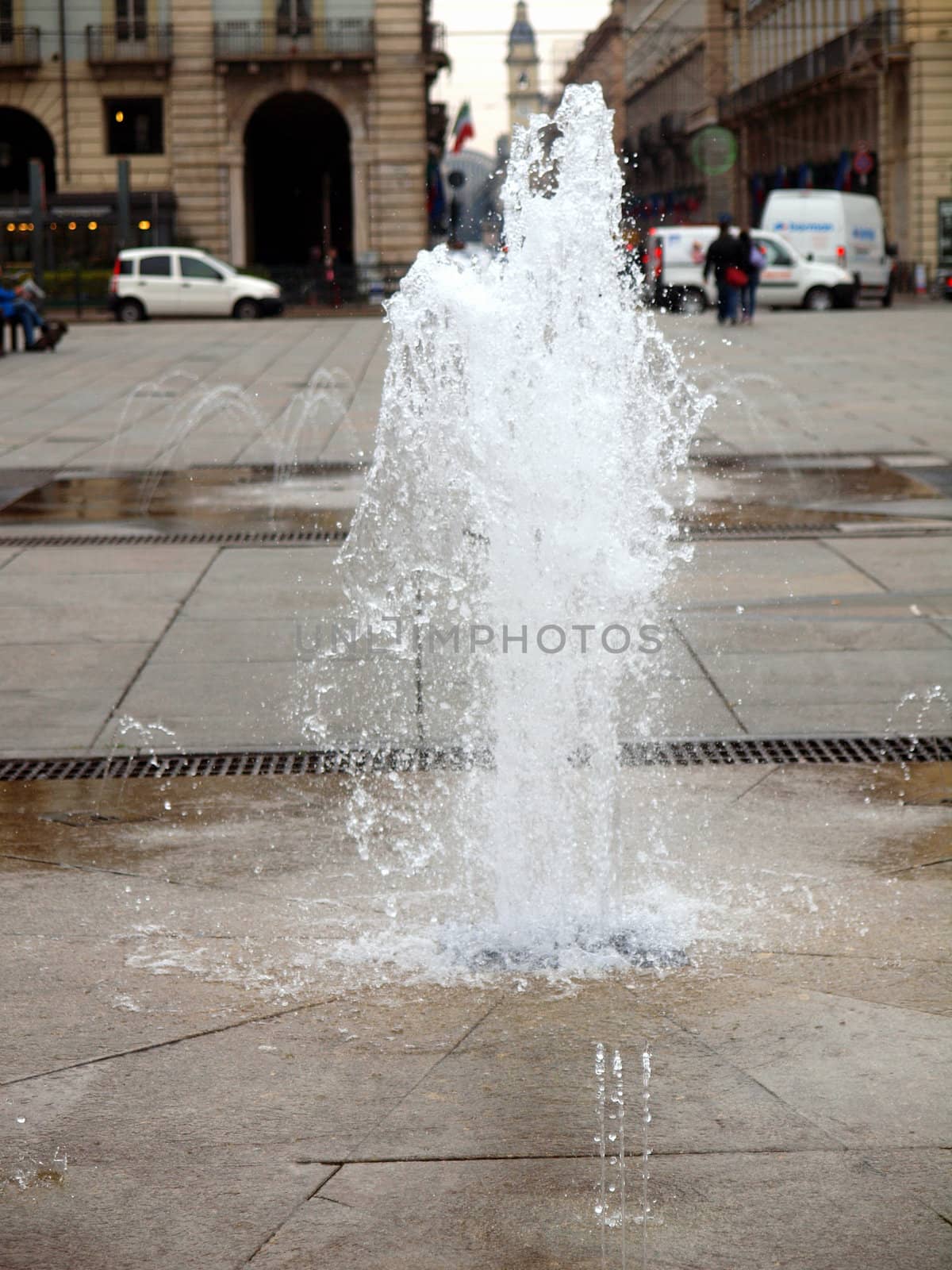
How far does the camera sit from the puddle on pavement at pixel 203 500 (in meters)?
10.9

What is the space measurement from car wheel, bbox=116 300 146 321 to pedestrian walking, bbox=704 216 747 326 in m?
13.0

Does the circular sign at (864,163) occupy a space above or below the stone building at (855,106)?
below

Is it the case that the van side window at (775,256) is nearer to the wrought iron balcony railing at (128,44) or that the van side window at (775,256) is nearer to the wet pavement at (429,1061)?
the wrought iron balcony railing at (128,44)

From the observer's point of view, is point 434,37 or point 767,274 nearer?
point 767,274

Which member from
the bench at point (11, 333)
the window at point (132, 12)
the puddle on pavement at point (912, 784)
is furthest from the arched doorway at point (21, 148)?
the puddle on pavement at point (912, 784)

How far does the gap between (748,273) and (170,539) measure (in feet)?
72.8

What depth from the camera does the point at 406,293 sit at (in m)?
5.58

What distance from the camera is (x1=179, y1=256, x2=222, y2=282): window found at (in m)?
38.3

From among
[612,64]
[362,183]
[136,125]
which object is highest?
[612,64]

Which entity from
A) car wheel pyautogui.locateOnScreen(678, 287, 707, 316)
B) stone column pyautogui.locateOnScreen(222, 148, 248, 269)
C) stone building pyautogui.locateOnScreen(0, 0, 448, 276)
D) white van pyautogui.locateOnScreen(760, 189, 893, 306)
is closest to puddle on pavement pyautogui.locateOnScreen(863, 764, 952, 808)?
car wheel pyautogui.locateOnScreen(678, 287, 707, 316)

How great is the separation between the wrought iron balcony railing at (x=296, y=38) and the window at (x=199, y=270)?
47.3ft

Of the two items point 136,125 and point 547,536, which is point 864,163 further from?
point 547,536

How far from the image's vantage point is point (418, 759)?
589 cm

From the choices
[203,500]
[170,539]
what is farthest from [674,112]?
[170,539]
